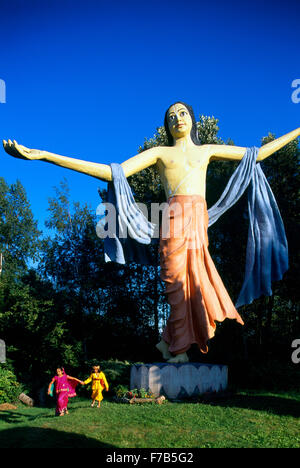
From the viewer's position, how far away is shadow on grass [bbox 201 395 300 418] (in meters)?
7.54

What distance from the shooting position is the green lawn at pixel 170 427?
5.69 metres

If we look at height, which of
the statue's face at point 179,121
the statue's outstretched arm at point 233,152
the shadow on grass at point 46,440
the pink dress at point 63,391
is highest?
the statue's face at point 179,121

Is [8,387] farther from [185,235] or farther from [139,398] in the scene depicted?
[185,235]

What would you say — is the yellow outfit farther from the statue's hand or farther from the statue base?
the statue's hand

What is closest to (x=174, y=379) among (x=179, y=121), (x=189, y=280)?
(x=189, y=280)

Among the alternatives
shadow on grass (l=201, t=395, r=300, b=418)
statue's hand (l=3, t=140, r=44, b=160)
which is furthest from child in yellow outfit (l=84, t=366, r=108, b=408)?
statue's hand (l=3, t=140, r=44, b=160)

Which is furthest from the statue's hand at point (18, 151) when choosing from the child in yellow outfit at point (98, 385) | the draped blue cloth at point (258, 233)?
the child in yellow outfit at point (98, 385)

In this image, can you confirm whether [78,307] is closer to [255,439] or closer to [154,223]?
[154,223]

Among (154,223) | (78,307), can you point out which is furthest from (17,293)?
(154,223)

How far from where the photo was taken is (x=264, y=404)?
8.11 meters

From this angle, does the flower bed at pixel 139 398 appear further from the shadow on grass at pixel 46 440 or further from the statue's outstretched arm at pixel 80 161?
the statue's outstretched arm at pixel 80 161

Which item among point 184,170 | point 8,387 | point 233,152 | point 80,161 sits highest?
point 233,152

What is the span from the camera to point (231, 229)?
671 inches

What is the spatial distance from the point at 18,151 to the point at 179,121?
4.03m
